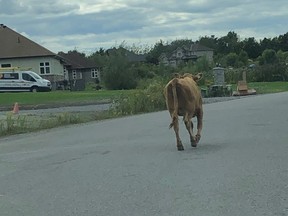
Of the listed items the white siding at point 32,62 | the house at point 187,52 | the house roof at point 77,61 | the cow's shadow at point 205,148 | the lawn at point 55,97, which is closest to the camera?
the cow's shadow at point 205,148

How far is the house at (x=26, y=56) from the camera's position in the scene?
81.0 metres

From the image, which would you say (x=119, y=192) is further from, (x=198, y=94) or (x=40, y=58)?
(x=40, y=58)

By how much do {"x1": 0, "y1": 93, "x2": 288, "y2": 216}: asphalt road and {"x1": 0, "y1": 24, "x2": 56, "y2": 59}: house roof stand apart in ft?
212

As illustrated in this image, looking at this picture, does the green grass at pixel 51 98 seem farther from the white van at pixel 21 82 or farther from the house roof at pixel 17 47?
the house roof at pixel 17 47

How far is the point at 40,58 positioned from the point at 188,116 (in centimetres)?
7006

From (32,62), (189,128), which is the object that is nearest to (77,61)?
(32,62)

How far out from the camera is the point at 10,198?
9.27 meters

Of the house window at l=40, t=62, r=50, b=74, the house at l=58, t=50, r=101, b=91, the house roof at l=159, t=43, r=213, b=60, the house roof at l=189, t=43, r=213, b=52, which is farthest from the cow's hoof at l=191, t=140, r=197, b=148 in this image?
the house roof at l=189, t=43, r=213, b=52

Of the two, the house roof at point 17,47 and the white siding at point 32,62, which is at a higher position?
the house roof at point 17,47

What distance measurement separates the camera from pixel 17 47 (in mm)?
81938

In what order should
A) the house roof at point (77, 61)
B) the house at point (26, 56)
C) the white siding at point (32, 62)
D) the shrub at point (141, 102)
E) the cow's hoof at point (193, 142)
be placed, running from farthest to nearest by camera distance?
the house roof at point (77, 61) → the white siding at point (32, 62) → the house at point (26, 56) → the shrub at point (141, 102) → the cow's hoof at point (193, 142)

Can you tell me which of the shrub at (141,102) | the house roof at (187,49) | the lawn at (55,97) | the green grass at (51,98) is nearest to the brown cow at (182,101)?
the shrub at (141,102)

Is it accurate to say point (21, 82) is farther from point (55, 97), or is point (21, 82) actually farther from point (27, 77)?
point (55, 97)

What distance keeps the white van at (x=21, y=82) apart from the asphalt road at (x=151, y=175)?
47262mm
